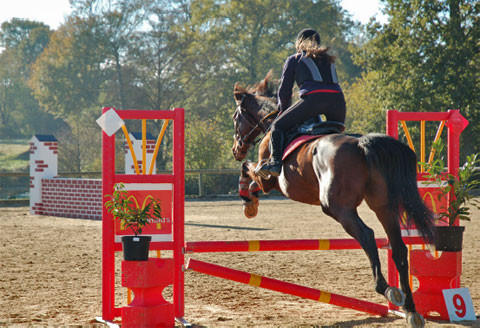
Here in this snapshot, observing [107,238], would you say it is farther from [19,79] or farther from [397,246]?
[19,79]

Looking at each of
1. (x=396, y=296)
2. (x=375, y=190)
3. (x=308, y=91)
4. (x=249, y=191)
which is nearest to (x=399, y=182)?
(x=375, y=190)

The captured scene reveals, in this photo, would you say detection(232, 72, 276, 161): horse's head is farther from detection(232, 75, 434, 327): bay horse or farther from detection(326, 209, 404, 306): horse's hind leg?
detection(326, 209, 404, 306): horse's hind leg

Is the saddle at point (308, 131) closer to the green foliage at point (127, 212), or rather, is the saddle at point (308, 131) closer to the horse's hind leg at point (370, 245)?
the horse's hind leg at point (370, 245)

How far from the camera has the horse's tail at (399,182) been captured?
11.5ft

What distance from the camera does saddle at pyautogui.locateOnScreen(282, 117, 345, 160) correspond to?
4113 millimetres

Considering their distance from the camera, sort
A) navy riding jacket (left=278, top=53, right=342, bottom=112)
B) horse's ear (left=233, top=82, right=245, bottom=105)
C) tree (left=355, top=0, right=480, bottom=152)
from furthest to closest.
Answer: tree (left=355, top=0, right=480, bottom=152), horse's ear (left=233, top=82, right=245, bottom=105), navy riding jacket (left=278, top=53, right=342, bottom=112)

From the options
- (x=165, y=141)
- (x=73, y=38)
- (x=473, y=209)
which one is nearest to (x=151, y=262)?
(x=473, y=209)

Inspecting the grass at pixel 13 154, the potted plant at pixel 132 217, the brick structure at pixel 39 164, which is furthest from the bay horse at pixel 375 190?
the grass at pixel 13 154

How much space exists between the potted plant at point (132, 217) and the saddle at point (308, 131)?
1088 millimetres

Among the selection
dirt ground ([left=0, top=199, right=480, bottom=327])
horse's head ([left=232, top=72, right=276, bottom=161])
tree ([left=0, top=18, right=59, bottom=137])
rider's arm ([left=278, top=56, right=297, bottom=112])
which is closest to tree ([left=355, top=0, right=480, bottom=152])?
dirt ground ([left=0, top=199, right=480, bottom=327])

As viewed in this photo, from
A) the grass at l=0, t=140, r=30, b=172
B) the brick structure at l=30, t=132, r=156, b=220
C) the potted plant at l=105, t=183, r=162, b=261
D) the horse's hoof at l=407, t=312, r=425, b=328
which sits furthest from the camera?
the grass at l=0, t=140, r=30, b=172

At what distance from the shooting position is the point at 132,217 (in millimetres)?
4191

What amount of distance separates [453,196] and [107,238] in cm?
275

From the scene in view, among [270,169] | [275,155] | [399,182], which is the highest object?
[275,155]
